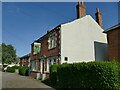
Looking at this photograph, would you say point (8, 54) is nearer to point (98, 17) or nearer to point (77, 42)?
point (98, 17)

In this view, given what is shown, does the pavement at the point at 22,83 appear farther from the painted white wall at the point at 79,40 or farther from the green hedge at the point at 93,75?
the painted white wall at the point at 79,40

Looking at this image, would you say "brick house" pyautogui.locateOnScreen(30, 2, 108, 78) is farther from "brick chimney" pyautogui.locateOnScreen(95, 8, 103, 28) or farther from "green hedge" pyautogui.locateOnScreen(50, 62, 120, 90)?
"green hedge" pyautogui.locateOnScreen(50, 62, 120, 90)

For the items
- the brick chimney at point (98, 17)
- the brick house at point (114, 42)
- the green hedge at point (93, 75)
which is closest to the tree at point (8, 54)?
the brick chimney at point (98, 17)

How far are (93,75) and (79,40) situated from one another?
483 inches

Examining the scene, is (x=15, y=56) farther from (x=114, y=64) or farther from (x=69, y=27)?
(x=114, y=64)

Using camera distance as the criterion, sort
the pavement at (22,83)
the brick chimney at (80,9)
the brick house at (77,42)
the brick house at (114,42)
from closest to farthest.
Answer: the pavement at (22,83) < the brick house at (114,42) < the brick house at (77,42) < the brick chimney at (80,9)

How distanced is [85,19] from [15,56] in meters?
60.9

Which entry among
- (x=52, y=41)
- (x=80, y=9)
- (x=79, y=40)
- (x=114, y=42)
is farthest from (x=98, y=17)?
(x=114, y=42)

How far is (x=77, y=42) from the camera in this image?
23.5 metres

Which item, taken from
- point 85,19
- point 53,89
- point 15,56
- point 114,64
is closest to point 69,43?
point 85,19

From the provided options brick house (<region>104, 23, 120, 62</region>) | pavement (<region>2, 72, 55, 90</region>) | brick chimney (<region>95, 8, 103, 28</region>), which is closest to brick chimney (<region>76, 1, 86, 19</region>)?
brick chimney (<region>95, 8, 103, 28</region>)

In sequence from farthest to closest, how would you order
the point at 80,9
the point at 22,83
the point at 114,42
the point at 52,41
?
the point at 80,9 → the point at 52,41 → the point at 22,83 → the point at 114,42

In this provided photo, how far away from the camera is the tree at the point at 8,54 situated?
77.6 metres

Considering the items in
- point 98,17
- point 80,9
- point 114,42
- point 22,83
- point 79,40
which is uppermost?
point 80,9
